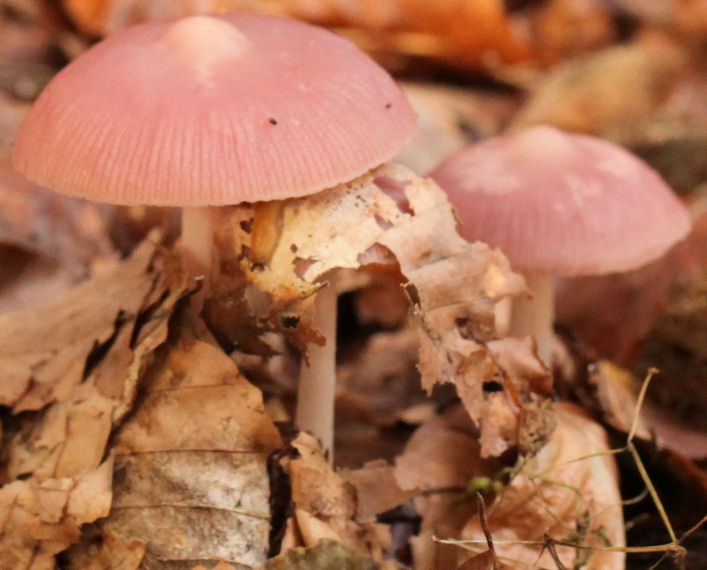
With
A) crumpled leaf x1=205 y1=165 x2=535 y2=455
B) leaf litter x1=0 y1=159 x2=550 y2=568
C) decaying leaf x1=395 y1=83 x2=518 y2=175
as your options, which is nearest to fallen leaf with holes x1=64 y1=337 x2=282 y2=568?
leaf litter x1=0 y1=159 x2=550 y2=568

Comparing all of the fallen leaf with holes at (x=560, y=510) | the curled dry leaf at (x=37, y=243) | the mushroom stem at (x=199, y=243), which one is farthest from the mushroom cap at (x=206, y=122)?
the curled dry leaf at (x=37, y=243)

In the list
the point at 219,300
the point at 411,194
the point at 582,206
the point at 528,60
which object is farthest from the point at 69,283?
the point at 528,60

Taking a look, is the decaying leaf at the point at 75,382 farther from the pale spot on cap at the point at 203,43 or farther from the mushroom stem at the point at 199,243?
the pale spot on cap at the point at 203,43

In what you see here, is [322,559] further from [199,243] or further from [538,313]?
[538,313]

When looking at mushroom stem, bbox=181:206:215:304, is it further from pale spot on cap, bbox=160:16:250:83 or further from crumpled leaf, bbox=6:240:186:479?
pale spot on cap, bbox=160:16:250:83

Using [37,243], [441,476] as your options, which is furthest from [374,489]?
[37,243]
